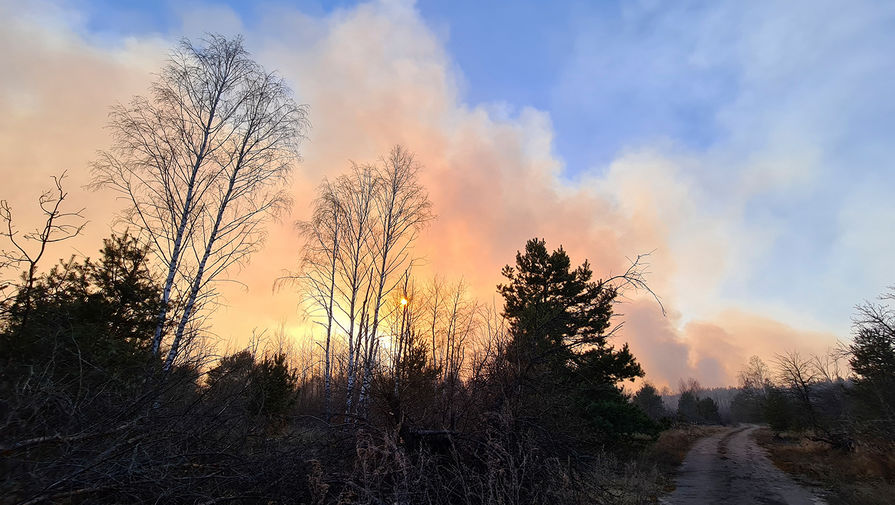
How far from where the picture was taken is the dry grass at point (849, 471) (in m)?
10.2

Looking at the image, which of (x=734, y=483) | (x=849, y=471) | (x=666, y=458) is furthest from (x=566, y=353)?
(x=666, y=458)

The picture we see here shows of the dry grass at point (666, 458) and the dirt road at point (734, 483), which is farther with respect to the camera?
the dry grass at point (666, 458)

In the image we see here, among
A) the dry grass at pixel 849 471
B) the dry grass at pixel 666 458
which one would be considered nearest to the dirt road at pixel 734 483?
the dry grass at pixel 666 458

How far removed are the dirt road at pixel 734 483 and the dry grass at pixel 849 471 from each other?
0.69 metres

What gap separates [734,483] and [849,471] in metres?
4.82

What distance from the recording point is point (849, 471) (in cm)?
1452

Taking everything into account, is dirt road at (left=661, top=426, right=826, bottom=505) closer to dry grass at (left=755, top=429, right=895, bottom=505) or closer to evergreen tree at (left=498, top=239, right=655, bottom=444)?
dry grass at (left=755, top=429, right=895, bottom=505)

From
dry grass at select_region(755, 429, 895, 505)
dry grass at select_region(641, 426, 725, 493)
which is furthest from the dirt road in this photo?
dry grass at select_region(755, 429, 895, 505)

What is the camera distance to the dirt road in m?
11.3

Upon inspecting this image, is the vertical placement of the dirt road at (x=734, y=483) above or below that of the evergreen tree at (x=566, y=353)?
below

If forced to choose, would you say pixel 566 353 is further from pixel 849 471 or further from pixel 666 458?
pixel 666 458

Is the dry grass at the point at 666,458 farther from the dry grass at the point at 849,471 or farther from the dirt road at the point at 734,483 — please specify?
the dry grass at the point at 849,471

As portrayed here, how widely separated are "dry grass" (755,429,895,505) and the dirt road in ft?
2.25

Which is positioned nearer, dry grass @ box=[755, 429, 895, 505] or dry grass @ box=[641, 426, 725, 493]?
dry grass @ box=[755, 429, 895, 505]
